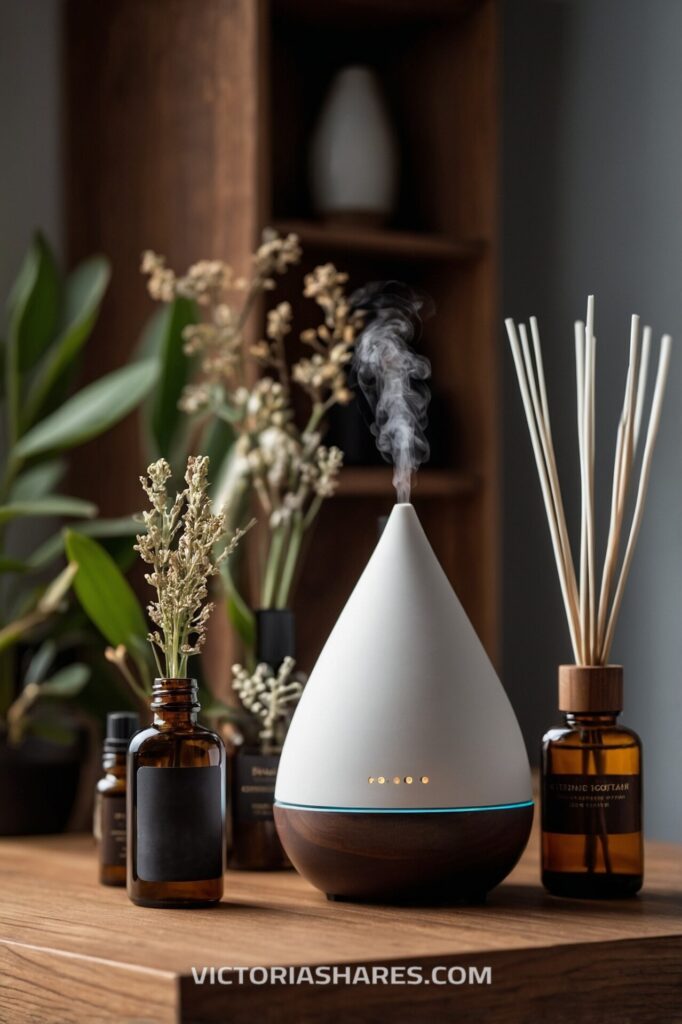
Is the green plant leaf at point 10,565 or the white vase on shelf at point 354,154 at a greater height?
the white vase on shelf at point 354,154

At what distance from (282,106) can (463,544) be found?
0.69m

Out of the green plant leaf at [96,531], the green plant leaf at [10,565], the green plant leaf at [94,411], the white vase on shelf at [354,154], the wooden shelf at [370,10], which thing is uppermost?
the wooden shelf at [370,10]

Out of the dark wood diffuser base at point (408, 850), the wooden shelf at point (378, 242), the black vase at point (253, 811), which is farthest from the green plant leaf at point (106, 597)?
the wooden shelf at point (378, 242)

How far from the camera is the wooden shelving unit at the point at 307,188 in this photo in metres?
1.91

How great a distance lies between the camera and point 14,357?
176 centimetres

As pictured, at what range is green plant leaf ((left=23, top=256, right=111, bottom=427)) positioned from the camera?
67.6 inches

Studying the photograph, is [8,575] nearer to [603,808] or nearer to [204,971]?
[603,808]

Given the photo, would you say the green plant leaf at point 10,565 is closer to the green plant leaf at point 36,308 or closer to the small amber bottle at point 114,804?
the green plant leaf at point 36,308

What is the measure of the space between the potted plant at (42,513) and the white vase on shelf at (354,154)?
367 mm

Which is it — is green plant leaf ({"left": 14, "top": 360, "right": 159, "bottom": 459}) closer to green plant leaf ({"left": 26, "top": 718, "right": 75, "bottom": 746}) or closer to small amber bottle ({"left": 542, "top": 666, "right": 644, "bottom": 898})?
green plant leaf ({"left": 26, "top": 718, "right": 75, "bottom": 746})

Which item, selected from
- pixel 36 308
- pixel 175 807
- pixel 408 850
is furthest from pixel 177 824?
pixel 36 308

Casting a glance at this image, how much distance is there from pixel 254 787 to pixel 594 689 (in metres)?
0.33

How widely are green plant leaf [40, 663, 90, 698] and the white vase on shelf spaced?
0.73 m

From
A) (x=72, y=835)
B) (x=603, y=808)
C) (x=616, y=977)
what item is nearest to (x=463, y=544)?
(x=72, y=835)
